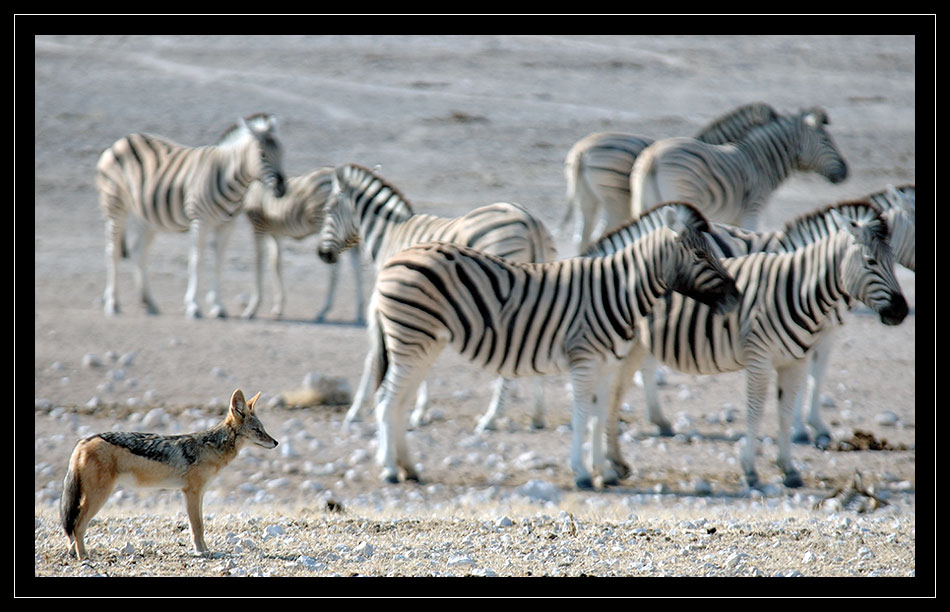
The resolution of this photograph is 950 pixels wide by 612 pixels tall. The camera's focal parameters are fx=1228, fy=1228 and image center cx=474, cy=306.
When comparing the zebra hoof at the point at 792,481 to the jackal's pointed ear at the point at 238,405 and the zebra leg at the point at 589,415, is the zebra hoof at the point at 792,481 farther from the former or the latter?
the jackal's pointed ear at the point at 238,405

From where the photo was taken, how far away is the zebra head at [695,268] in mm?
8555

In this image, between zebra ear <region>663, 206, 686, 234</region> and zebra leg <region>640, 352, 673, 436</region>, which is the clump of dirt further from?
zebra ear <region>663, 206, 686, 234</region>

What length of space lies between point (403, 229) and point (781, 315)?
337 centimetres

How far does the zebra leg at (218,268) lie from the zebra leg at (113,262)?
1.13 m

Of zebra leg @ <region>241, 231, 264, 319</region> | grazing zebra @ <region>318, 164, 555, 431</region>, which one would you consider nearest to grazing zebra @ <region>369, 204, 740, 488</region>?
grazing zebra @ <region>318, 164, 555, 431</region>

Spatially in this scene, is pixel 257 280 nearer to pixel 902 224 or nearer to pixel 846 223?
pixel 902 224

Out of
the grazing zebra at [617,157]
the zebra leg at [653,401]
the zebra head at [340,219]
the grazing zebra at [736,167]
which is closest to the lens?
the zebra leg at [653,401]

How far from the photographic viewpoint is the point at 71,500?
18.6 ft

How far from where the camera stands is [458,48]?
2994 centimetres

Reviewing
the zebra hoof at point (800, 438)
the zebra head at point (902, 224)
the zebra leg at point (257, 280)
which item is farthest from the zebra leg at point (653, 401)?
the zebra leg at point (257, 280)

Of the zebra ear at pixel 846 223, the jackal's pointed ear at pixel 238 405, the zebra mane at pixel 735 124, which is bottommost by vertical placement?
the jackal's pointed ear at pixel 238 405

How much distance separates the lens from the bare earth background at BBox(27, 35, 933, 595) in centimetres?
649
